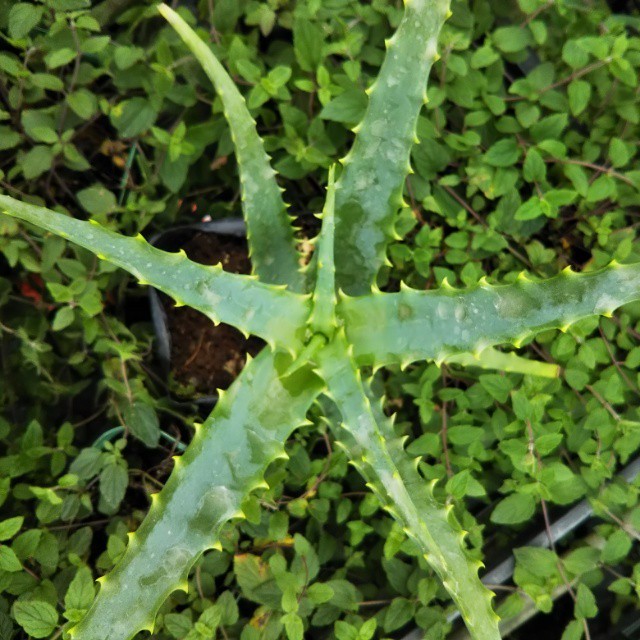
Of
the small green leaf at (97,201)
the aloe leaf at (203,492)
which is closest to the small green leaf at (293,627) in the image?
the aloe leaf at (203,492)

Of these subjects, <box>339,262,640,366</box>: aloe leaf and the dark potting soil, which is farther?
the dark potting soil

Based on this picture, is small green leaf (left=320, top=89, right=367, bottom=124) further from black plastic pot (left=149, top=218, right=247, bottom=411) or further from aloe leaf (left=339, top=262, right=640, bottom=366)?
aloe leaf (left=339, top=262, right=640, bottom=366)

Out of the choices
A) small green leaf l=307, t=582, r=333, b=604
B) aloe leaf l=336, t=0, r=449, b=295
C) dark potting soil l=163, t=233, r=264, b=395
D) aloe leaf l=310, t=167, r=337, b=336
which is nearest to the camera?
aloe leaf l=310, t=167, r=337, b=336

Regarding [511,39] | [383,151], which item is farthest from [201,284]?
[511,39]

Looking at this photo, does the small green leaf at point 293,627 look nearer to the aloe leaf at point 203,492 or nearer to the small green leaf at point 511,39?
the aloe leaf at point 203,492

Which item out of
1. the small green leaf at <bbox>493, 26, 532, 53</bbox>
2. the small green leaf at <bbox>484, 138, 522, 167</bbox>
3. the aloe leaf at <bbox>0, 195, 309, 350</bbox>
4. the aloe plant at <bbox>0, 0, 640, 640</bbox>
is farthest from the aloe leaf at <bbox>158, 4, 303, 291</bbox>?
the small green leaf at <bbox>493, 26, 532, 53</bbox>

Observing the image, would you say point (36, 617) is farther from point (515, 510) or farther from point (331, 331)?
point (515, 510)

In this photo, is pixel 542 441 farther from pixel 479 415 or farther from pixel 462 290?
pixel 462 290
